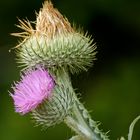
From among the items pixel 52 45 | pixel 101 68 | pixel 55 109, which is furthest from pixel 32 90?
pixel 101 68

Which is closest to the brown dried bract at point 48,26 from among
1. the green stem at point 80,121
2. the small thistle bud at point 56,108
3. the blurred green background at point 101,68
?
the green stem at point 80,121

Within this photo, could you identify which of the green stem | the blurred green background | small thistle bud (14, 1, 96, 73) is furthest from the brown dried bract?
the blurred green background

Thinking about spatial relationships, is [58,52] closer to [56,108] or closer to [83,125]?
[56,108]

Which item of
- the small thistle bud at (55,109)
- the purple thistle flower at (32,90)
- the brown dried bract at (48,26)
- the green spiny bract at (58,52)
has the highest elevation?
the brown dried bract at (48,26)

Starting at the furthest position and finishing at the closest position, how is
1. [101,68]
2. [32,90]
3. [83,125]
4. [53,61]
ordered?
[101,68], [53,61], [32,90], [83,125]

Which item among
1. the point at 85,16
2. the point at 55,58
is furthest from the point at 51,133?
the point at 55,58

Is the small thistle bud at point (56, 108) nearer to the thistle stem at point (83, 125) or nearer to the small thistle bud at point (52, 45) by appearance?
the thistle stem at point (83, 125)

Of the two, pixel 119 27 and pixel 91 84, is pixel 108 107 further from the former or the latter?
pixel 119 27
